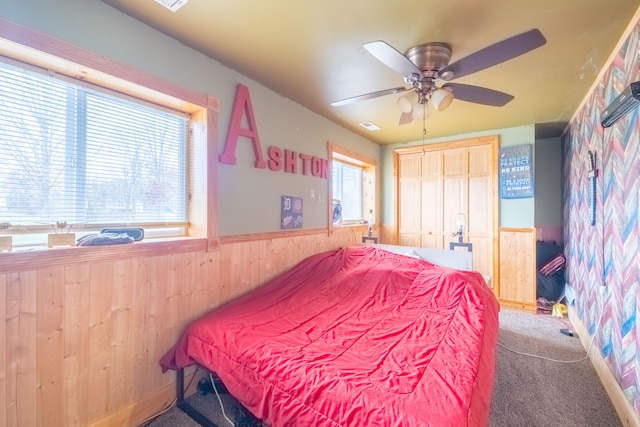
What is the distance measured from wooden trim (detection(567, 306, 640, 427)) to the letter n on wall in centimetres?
297

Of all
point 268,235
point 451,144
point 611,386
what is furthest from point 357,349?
point 451,144

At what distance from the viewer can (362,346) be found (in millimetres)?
1603

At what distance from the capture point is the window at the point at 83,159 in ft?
4.69

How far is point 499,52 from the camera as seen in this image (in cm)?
158

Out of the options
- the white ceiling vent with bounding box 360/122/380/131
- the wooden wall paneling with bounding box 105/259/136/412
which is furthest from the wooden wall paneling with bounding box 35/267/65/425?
the white ceiling vent with bounding box 360/122/380/131

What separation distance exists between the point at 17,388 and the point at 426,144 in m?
4.78

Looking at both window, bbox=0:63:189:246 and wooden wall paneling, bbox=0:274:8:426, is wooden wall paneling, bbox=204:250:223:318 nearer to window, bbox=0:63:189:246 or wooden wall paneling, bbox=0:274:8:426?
window, bbox=0:63:189:246

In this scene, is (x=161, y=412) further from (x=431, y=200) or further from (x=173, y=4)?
(x=431, y=200)

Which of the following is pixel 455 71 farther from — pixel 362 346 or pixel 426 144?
pixel 426 144

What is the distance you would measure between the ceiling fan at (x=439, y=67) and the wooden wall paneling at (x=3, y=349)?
209cm

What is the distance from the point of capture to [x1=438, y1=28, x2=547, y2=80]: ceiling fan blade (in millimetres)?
1430

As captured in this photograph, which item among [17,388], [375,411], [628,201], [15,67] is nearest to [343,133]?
[628,201]

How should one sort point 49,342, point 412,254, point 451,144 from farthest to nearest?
point 451,144, point 412,254, point 49,342

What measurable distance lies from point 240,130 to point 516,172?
11.7ft
